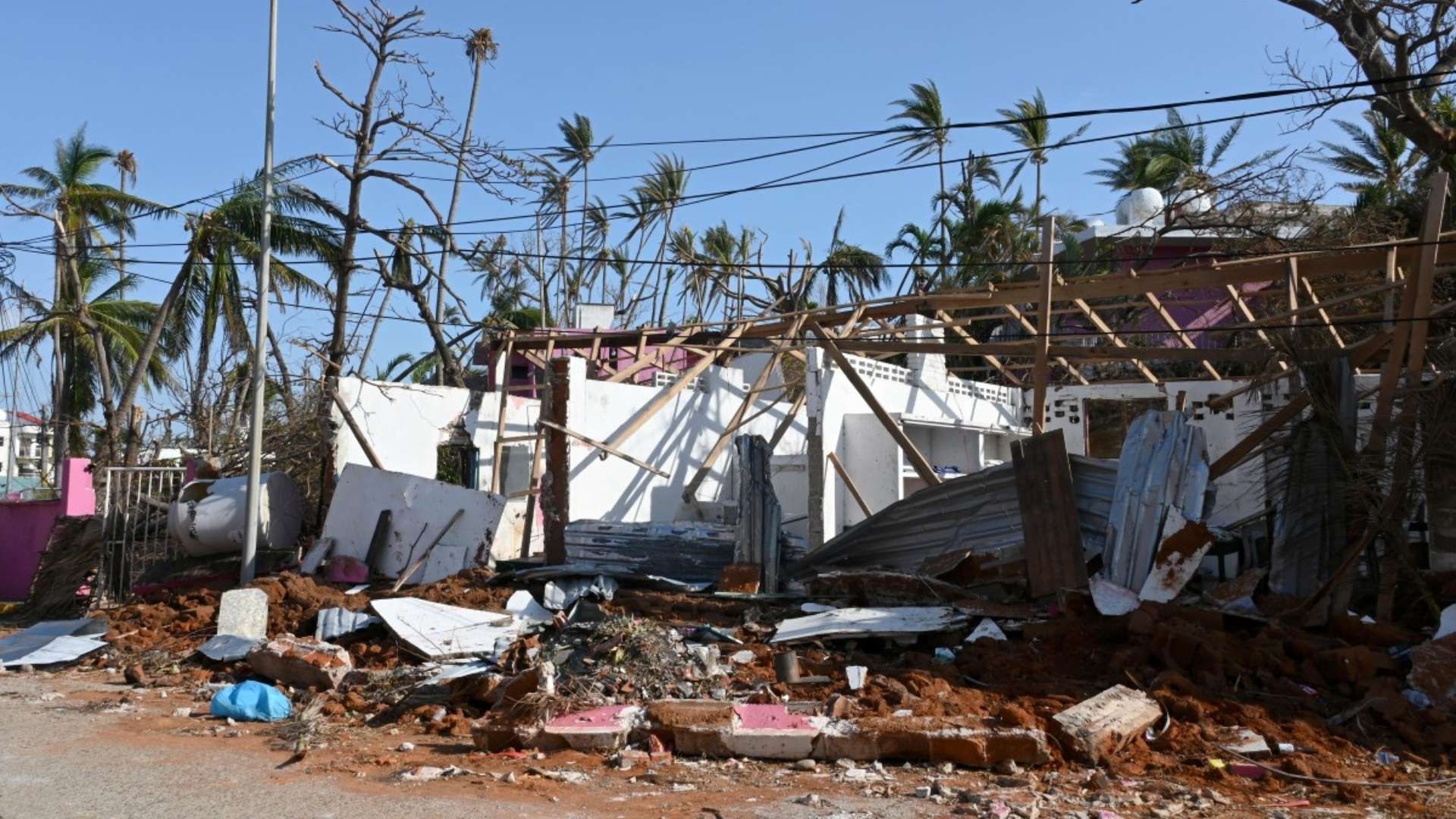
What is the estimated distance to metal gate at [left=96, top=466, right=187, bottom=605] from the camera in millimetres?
15969

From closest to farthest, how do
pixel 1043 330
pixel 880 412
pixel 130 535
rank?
1. pixel 1043 330
2. pixel 880 412
3. pixel 130 535

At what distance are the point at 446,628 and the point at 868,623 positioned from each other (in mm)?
3960

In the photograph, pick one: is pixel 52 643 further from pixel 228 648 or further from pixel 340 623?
pixel 340 623

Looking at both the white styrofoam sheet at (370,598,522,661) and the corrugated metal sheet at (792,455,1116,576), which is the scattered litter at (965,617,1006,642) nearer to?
the corrugated metal sheet at (792,455,1116,576)

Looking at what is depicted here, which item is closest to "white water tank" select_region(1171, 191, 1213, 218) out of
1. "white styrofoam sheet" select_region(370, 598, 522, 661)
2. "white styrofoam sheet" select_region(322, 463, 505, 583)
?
"white styrofoam sheet" select_region(322, 463, 505, 583)

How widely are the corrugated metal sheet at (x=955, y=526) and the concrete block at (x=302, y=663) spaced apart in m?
5.18

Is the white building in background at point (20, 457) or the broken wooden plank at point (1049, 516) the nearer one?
the broken wooden plank at point (1049, 516)

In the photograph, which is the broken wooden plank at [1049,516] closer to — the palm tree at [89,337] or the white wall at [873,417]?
the white wall at [873,417]

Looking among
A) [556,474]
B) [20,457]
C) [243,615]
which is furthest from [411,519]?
[20,457]

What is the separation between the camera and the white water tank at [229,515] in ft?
51.1

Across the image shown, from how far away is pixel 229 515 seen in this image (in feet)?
51.1

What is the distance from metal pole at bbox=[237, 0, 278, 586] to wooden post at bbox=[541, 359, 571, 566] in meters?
3.38

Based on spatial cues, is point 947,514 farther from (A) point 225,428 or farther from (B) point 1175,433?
(A) point 225,428

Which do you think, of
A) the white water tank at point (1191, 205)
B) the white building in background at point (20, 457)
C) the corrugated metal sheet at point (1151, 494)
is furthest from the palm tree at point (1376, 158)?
the white building in background at point (20, 457)
